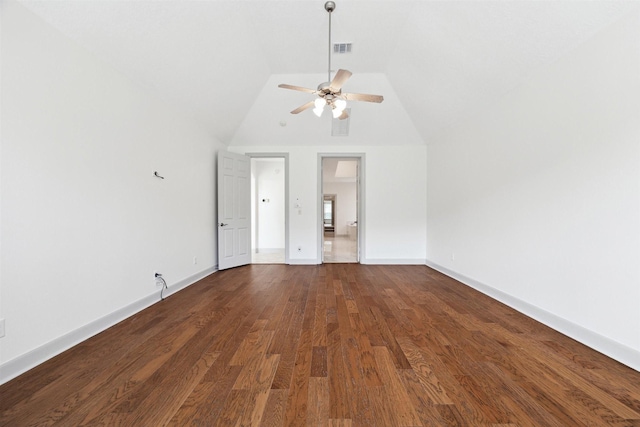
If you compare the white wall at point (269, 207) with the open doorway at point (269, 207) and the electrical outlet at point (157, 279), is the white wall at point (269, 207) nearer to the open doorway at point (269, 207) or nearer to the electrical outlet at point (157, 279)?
the open doorway at point (269, 207)

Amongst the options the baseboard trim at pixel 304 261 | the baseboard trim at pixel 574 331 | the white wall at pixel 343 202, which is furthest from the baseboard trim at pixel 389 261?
the white wall at pixel 343 202

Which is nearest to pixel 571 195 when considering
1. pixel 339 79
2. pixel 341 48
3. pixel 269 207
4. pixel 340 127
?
pixel 339 79

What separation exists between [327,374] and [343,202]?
11.1m

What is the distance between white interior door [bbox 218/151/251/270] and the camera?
15.1ft

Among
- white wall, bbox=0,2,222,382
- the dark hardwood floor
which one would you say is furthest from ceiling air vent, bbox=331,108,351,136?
the dark hardwood floor

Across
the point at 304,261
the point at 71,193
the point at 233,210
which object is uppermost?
the point at 71,193

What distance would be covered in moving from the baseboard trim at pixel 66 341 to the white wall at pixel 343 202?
33.0 ft

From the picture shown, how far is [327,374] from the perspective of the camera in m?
1.66

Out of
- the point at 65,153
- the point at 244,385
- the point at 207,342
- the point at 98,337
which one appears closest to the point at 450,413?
the point at 244,385

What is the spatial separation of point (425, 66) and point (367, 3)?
1101 millimetres

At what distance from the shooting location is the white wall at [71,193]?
1.66 metres

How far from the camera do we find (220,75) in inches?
134

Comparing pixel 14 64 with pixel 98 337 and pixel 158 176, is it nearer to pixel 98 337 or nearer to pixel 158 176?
pixel 158 176

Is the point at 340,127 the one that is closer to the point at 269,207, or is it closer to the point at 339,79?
the point at 339,79
